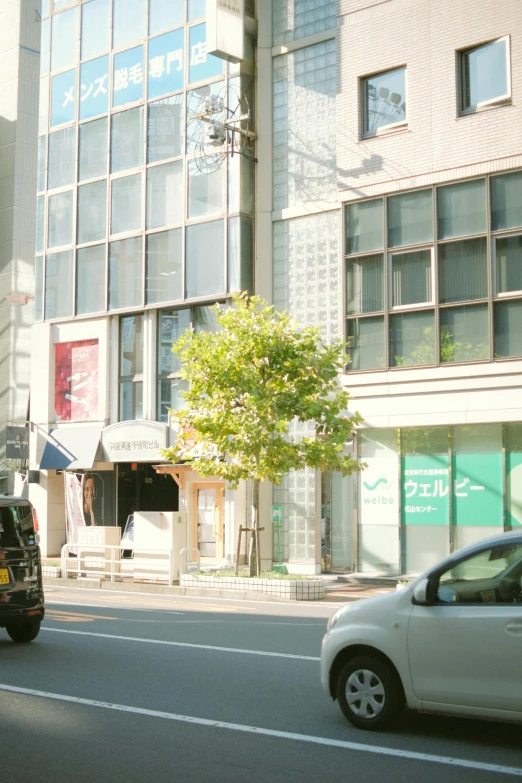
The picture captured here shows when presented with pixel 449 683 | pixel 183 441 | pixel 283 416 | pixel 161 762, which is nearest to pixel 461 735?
pixel 449 683

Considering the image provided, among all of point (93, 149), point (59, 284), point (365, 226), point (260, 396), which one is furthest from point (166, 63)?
point (260, 396)

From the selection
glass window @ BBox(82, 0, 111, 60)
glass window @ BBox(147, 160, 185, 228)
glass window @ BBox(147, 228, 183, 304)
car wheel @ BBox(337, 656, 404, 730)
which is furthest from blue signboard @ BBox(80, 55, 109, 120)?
car wheel @ BBox(337, 656, 404, 730)

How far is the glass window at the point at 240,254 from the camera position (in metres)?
27.8

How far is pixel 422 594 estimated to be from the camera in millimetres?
7398

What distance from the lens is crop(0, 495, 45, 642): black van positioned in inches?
478

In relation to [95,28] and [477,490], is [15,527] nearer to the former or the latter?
[477,490]

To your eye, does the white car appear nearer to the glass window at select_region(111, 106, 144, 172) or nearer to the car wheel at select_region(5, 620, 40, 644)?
the car wheel at select_region(5, 620, 40, 644)

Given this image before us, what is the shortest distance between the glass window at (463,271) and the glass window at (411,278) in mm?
350

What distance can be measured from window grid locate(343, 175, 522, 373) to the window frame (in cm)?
168

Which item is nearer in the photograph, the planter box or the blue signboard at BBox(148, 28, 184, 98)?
the planter box

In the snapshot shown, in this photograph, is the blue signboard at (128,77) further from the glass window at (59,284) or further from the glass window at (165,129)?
the glass window at (59,284)

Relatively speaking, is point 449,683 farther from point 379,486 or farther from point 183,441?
point 379,486

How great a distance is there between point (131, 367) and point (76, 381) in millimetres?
2297

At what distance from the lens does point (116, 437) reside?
30469 mm
